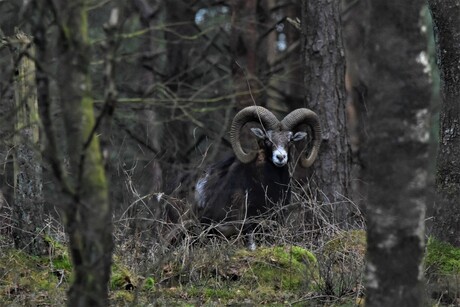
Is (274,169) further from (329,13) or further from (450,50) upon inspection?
(450,50)

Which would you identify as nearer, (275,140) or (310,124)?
(310,124)

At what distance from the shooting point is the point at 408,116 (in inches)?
235

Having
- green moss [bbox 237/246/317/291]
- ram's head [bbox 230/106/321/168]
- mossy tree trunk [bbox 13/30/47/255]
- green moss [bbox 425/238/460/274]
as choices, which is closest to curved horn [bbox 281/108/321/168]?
ram's head [bbox 230/106/321/168]

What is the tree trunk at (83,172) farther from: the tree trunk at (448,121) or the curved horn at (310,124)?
the curved horn at (310,124)

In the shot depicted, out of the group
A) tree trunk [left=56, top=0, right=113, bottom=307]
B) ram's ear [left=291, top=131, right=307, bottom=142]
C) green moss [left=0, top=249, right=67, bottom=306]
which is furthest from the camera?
ram's ear [left=291, top=131, right=307, bottom=142]

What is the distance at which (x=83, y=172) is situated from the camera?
224 inches

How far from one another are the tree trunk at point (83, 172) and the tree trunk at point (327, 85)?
9.49m

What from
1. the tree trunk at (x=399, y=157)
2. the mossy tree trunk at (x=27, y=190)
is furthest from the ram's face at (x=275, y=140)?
the tree trunk at (x=399, y=157)

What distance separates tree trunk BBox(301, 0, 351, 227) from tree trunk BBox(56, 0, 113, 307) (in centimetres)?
949

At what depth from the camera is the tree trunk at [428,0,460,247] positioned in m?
9.53

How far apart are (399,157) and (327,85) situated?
9474 millimetres

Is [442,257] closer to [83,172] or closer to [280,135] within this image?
[83,172]

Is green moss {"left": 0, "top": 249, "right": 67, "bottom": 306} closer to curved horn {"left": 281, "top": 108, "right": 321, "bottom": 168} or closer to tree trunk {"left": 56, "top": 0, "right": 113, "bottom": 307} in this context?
tree trunk {"left": 56, "top": 0, "right": 113, "bottom": 307}

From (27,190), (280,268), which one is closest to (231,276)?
(280,268)
